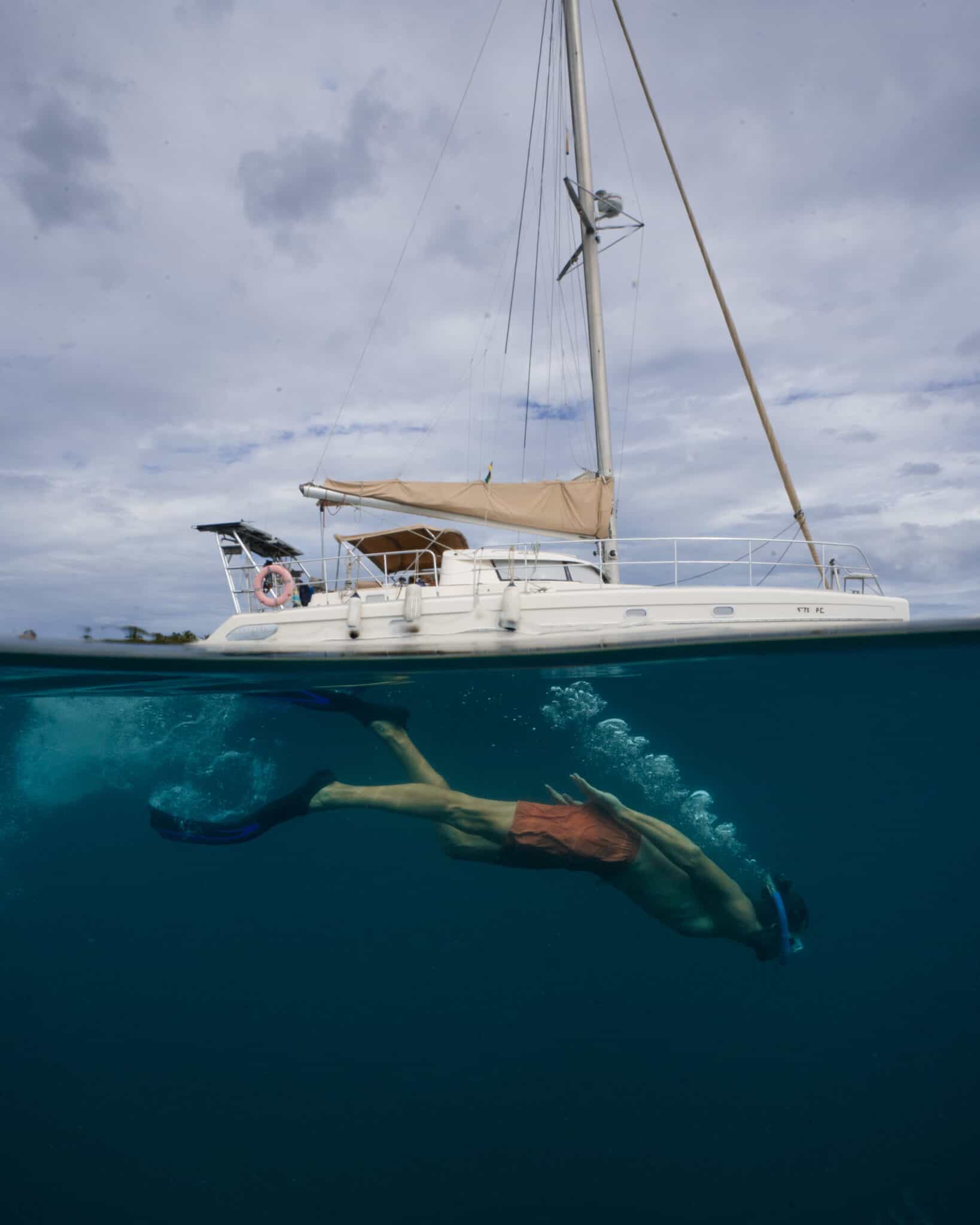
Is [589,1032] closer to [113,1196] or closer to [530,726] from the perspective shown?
[530,726]

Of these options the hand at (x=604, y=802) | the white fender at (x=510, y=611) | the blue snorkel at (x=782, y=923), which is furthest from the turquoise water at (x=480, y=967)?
the blue snorkel at (x=782, y=923)

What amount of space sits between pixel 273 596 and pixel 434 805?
518 centimetres

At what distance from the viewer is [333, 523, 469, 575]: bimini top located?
14.3m

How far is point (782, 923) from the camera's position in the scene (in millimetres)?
8734

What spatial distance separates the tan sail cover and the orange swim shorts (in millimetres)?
6433

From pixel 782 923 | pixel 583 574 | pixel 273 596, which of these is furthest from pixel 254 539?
pixel 782 923

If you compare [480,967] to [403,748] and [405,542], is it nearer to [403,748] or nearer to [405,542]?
[403,748]

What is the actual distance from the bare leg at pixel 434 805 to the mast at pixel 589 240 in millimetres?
6461

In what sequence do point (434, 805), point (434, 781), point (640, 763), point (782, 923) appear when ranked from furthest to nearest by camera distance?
point (640, 763) → point (434, 781) → point (434, 805) → point (782, 923)

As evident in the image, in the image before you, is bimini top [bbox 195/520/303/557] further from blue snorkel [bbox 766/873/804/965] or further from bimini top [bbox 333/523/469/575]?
blue snorkel [bbox 766/873/804/965]

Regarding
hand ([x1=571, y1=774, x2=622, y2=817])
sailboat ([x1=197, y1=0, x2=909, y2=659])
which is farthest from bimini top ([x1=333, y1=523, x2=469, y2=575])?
hand ([x1=571, y1=774, x2=622, y2=817])

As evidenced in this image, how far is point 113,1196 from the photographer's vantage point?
1251 centimetres

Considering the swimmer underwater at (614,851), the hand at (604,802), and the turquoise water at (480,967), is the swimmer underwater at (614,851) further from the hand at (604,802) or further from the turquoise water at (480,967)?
the turquoise water at (480,967)

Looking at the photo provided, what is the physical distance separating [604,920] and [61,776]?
12820mm
